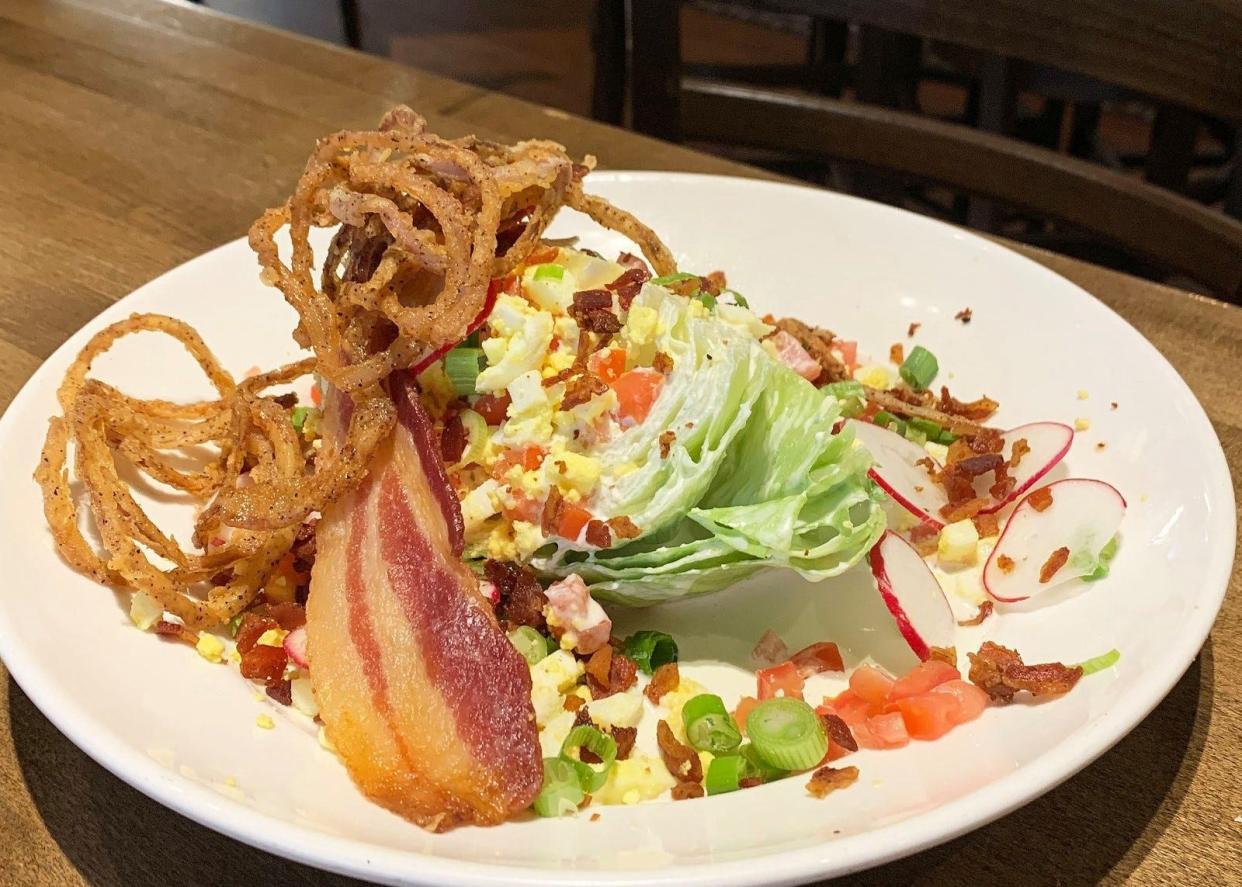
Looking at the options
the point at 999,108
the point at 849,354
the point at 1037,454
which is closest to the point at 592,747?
the point at 1037,454

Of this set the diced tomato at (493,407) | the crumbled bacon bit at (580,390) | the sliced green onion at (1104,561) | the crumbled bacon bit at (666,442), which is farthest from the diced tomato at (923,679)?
the diced tomato at (493,407)

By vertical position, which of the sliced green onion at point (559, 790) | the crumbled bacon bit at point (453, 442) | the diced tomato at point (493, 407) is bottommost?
the sliced green onion at point (559, 790)

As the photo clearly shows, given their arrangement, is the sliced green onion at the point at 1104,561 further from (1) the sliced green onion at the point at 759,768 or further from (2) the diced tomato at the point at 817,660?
(1) the sliced green onion at the point at 759,768

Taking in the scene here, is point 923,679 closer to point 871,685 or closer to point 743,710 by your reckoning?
point 871,685

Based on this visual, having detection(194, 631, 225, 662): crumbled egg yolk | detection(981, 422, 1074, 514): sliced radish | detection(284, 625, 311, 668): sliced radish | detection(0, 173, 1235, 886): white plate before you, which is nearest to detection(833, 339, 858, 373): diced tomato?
detection(0, 173, 1235, 886): white plate

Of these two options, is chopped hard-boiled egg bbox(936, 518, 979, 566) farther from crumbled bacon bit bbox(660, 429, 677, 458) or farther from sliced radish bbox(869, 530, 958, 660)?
crumbled bacon bit bbox(660, 429, 677, 458)

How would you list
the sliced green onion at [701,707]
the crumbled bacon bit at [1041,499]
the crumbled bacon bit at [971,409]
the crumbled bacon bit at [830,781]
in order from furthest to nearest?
the crumbled bacon bit at [971,409]
the crumbled bacon bit at [1041,499]
the sliced green onion at [701,707]
the crumbled bacon bit at [830,781]
